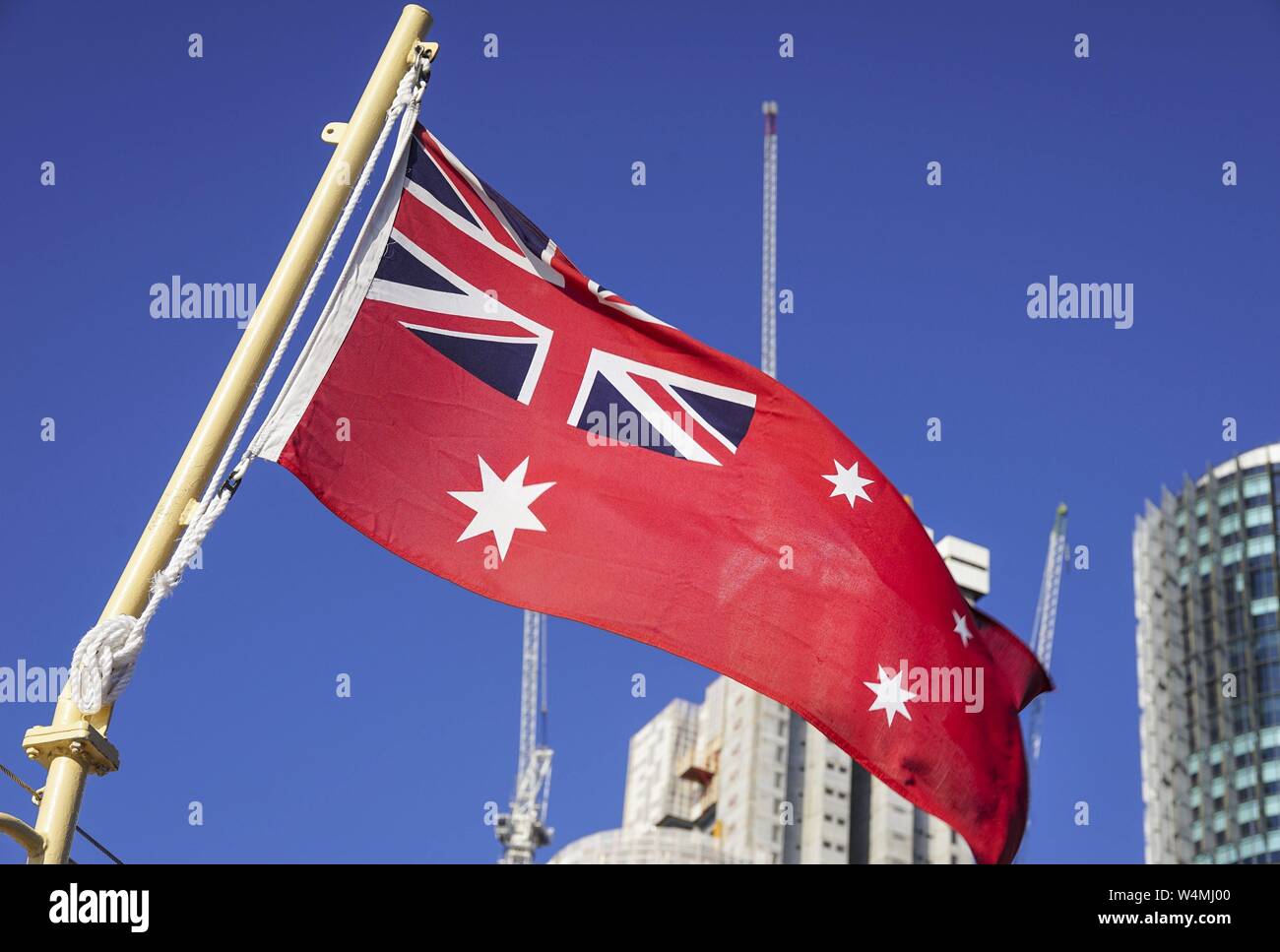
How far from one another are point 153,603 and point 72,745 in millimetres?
921

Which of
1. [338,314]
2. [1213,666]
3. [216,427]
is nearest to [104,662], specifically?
[216,427]

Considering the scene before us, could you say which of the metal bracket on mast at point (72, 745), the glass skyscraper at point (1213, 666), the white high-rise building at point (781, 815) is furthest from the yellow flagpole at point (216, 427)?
the glass skyscraper at point (1213, 666)

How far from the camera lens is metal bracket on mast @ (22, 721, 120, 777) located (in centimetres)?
945

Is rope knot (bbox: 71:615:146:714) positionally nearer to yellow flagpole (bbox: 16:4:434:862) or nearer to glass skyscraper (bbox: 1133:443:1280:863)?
yellow flagpole (bbox: 16:4:434:862)

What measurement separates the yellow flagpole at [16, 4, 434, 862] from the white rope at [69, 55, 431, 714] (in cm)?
5

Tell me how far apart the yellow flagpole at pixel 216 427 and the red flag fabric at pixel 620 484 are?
0.65m

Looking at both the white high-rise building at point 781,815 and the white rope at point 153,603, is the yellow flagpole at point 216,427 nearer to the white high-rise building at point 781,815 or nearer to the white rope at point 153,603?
the white rope at point 153,603

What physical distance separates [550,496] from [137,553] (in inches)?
139

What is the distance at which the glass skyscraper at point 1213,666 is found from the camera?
14000 cm

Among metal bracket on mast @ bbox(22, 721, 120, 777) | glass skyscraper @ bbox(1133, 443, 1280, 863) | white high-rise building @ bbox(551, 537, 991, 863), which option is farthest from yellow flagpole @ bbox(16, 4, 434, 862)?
glass skyscraper @ bbox(1133, 443, 1280, 863)

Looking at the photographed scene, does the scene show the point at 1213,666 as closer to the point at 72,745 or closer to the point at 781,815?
the point at 781,815

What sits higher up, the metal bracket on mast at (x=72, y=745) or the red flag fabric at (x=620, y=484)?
the red flag fabric at (x=620, y=484)
